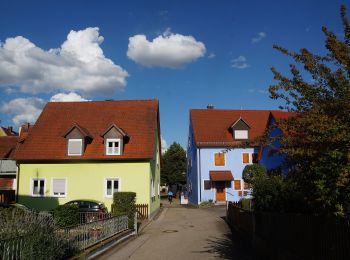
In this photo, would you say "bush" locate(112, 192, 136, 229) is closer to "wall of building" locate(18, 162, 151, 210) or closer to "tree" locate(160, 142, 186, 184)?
"wall of building" locate(18, 162, 151, 210)

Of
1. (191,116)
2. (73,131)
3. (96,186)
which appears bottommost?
(96,186)

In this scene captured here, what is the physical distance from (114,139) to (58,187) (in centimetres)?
526

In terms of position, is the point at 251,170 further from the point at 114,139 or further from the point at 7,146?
the point at 7,146

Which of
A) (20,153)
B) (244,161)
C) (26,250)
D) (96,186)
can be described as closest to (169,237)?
(26,250)

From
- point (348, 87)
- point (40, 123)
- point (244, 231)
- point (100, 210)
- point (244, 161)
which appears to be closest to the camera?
point (348, 87)

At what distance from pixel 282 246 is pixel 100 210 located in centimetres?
1500

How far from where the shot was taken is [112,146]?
30.3 meters

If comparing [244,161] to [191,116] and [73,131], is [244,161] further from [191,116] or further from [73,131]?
[73,131]

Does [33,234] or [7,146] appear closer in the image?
[33,234]

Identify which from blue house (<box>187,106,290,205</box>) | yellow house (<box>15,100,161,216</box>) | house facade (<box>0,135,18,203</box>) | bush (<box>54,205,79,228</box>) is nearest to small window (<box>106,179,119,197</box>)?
yellow house (<box>15,100,161,216</box>)

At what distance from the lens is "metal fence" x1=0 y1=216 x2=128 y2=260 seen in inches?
325

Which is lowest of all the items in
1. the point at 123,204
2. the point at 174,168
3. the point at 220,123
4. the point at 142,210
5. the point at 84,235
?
the point at 84,235

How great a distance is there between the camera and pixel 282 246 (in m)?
11.2

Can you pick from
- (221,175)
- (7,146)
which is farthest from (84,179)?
(7,146)
